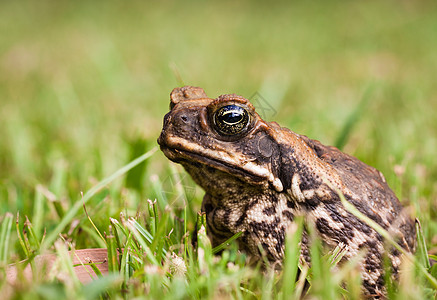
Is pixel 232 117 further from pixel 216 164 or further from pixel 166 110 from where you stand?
pixel 166 110

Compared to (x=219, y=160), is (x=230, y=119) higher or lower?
higher

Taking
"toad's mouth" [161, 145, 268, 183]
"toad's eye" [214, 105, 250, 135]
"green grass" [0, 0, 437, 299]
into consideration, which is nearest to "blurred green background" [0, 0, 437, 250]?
"green grass" [0, 0, 437, 299]

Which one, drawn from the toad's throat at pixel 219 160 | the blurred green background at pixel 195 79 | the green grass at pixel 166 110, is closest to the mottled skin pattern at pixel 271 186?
the toad's throat at pixel 219 160

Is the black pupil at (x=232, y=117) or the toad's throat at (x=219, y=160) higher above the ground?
the black pupil at (x=232, y=117)

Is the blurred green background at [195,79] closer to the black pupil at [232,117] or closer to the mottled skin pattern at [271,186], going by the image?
the mottled skin pattern at [271,186]

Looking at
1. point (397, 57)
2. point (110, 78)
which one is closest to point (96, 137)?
point (110, 78)

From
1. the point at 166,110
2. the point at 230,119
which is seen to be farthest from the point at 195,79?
the point at 230,119
